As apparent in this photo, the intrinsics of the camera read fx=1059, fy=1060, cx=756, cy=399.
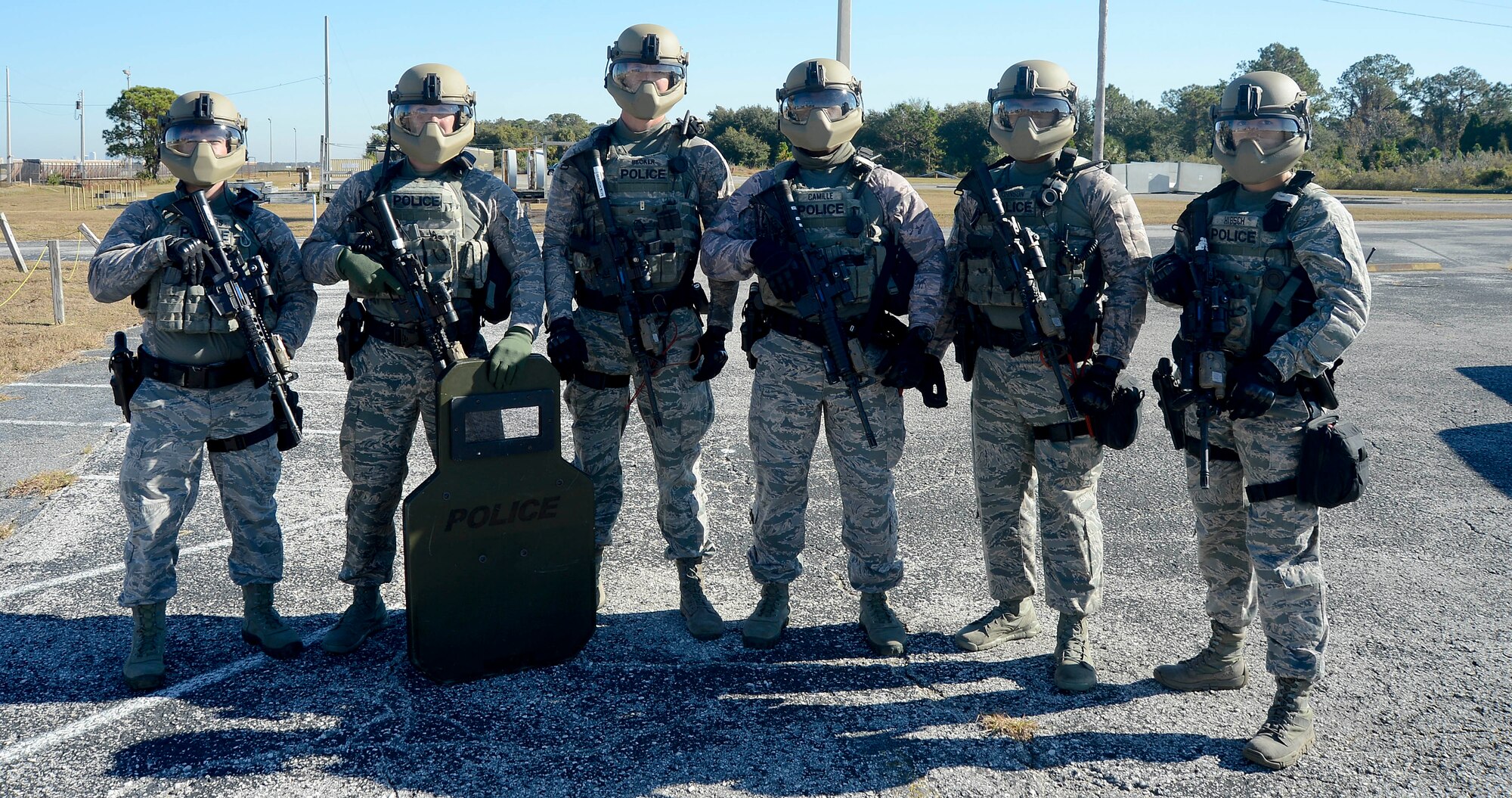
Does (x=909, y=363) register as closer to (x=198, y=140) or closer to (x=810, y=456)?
(x=810, y=456)

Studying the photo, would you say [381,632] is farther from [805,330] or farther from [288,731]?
[805,330]

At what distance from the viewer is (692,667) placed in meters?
4.21

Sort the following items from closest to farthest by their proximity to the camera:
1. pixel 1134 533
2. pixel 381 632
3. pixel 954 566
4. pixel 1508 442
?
pixel 381 632 → pixel 954 566 → pixel 1134 533 → pixel 1508 442

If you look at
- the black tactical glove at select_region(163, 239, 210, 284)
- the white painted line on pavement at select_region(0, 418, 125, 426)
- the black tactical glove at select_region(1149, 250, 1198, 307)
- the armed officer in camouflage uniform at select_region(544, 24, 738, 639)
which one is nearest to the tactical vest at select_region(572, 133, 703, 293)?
the armed officer in camouflage uniform at select_region(544, 24, 738, 639)

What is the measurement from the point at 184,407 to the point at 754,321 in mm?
2283

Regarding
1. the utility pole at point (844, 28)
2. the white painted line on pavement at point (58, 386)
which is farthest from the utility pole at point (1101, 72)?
the white painted line on pavement at point (58, 386)

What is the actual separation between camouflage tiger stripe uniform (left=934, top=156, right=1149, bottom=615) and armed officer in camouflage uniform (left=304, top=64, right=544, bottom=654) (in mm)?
1848

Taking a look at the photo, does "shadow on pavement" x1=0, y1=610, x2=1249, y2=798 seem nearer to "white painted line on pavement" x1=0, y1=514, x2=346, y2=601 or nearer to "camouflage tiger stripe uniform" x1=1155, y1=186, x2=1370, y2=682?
"white painted line on pavement" x1=0, y1=514, x2=346, y2=601

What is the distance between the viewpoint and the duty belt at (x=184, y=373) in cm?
411

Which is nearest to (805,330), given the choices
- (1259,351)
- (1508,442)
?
(1259,351)

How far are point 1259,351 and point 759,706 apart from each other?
2210mm

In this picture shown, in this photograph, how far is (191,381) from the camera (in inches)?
162

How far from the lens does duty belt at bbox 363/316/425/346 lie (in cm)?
424

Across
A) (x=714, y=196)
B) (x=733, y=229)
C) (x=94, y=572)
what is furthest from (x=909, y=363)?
(x=94, y=572)
